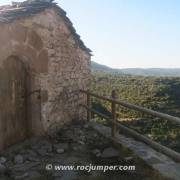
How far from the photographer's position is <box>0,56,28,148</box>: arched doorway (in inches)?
251

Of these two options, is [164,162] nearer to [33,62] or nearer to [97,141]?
[97,141]

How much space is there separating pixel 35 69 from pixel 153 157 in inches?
128

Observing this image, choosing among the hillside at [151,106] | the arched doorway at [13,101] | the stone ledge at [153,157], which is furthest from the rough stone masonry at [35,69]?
the hillside at [151,106]

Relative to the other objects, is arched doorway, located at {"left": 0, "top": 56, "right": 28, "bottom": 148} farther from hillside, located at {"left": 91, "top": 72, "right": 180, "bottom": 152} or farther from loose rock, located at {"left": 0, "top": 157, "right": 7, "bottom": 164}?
hillside, located at {"left": 91, "top": 72, "right": 180, "bottom": 152}

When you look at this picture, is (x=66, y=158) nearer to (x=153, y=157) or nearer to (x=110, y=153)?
(x=110, y=153)

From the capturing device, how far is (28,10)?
6.73m

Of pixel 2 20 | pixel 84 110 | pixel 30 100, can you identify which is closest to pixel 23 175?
pixel 30 100

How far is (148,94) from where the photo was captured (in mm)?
32656

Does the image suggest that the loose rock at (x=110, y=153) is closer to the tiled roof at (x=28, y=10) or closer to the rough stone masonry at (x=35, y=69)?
the rough stone masonry at (x=35, y=69)

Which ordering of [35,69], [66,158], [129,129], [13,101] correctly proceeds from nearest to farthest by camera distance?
1. [129,129]
2. [66,158]
3. [13,101]
4. [35,69]

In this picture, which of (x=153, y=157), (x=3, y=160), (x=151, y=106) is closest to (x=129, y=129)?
(x=153, y=157)

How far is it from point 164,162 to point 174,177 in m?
0.68

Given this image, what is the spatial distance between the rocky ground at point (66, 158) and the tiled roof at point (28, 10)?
264 centimetres

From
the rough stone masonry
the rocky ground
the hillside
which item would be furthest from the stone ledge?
the hillside
